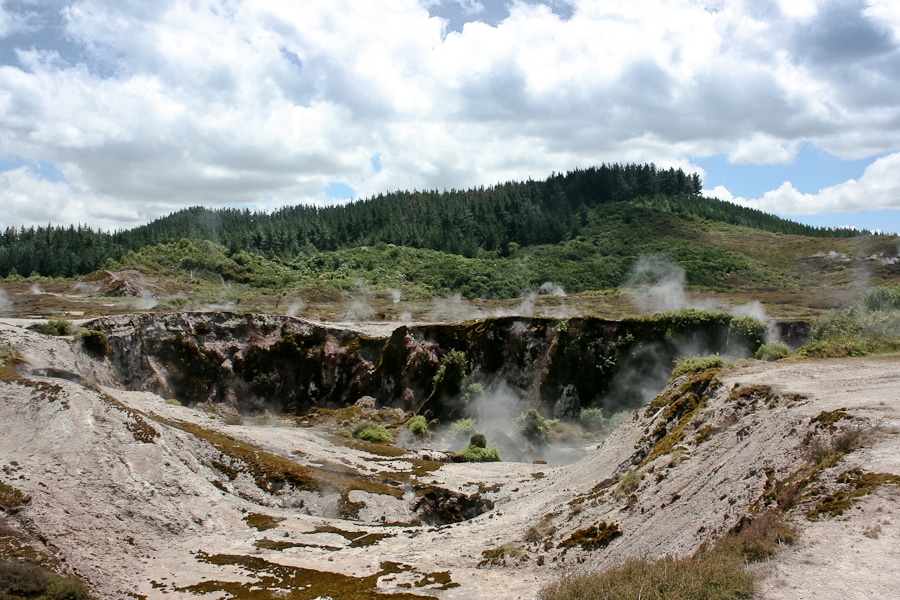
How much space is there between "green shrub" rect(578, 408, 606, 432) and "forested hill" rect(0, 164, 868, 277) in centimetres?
10587

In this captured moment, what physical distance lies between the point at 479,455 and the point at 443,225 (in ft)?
439

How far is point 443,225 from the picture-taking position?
16550cm

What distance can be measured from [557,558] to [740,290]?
94.8m

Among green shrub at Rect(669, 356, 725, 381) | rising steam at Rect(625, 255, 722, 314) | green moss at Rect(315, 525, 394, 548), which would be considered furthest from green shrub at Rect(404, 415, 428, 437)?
rising steam at Rect(625, 255, 722, 314)

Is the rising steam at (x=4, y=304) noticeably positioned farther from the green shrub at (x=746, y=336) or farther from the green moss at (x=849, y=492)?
the green moss at (x=849, y=492)

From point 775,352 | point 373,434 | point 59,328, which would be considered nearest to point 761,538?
point 775,352

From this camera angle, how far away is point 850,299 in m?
76.9

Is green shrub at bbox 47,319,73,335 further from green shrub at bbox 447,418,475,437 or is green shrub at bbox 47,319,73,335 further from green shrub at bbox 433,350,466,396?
green shrub at bbox 447,418,475,437

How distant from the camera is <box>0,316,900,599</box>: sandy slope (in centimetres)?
1163

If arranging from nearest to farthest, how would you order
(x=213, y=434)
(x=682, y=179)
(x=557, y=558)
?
(x=557, y=558) < (x=213, y=434) < (x=682, y=179)

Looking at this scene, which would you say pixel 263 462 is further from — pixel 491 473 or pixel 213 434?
pixel 491 473

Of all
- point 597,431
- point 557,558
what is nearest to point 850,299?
point 597,431

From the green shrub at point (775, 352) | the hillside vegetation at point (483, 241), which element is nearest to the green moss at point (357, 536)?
the green shrub at point (775, 352)

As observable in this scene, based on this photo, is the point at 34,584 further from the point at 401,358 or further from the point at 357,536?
the point at 401,358
